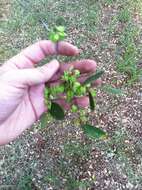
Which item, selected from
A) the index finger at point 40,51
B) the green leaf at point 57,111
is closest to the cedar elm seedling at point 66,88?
the green leaf at point 57,111

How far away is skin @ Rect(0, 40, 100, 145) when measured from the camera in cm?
167

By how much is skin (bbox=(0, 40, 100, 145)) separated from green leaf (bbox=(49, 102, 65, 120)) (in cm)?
7

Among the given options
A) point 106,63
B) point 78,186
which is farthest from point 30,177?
point 106,63

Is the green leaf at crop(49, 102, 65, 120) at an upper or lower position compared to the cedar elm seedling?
lower

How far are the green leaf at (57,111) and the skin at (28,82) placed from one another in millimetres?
67

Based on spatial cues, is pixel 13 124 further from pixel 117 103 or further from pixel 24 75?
pixel 117 103

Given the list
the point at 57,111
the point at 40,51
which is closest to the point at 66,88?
the point at 57,111

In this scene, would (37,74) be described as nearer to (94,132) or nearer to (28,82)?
(28,82)

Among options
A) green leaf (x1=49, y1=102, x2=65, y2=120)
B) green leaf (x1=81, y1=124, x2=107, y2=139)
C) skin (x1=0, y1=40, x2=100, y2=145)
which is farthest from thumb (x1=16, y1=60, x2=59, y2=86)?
green leaf (x1=81, y1=124, x2=107, y2=139)

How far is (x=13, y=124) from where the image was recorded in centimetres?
197

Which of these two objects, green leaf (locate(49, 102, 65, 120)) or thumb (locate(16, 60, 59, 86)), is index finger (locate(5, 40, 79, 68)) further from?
green leaf (locate(49, 102, 65, 120))

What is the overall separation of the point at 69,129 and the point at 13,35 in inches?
40.6

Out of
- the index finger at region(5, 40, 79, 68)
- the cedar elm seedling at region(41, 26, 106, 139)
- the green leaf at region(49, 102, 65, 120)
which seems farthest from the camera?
the index finger at region(5, 40, 79, 68)

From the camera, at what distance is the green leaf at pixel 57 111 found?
160cm
